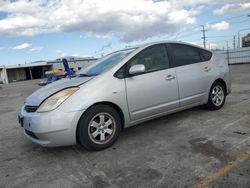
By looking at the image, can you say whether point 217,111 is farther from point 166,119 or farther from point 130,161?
point 130,161

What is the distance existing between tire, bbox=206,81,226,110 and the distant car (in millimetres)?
102

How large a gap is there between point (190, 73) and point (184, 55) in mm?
373

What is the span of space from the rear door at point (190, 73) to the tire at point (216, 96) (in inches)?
9.9

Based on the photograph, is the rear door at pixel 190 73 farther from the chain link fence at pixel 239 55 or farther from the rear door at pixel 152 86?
the chain link fence at pixel 239 55

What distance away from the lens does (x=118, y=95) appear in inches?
144

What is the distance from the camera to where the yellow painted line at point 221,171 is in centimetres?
249

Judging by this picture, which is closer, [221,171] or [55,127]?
[221,171]

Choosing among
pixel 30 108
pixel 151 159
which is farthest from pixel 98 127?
pixel 30 108

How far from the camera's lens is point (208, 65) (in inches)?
194

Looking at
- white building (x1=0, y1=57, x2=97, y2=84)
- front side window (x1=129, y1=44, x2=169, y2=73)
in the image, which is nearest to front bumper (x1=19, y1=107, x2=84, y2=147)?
front side window (x1=129, y1=44, x2=169, y2=73)

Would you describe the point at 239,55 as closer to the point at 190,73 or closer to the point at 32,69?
the point at 190,73

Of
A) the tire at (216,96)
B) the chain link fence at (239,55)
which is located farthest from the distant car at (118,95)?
the chain link fence at (239,55)

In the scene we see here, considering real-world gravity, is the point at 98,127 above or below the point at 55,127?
below

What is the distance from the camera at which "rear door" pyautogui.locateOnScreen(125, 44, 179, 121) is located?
12.6 ft
